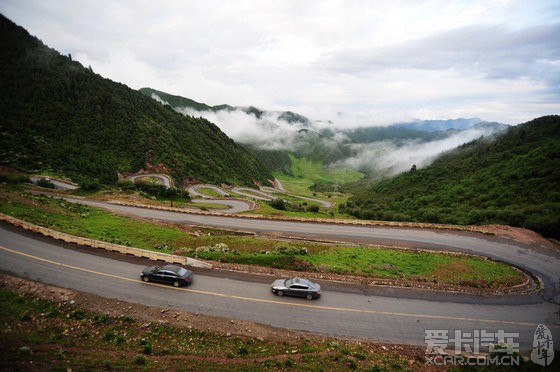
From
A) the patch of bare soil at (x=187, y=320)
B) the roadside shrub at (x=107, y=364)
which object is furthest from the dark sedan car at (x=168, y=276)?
the roadside shrub at (x=107, y=364)

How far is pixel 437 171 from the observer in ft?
369

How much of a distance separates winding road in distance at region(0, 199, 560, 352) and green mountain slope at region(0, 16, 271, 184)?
50094 mm

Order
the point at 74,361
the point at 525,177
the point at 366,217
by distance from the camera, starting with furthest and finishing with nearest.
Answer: the point at 366,217, the point at 525,177, the point at 74,361

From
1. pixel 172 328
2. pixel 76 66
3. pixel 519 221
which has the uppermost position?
pixel 76 66

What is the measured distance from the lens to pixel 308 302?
19031 mm

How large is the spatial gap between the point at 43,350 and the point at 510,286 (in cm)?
3353

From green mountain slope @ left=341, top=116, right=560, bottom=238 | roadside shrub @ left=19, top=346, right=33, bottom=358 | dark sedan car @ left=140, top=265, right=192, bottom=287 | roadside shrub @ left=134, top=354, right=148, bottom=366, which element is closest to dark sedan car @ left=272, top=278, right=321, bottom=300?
dark sedan car @ left=140, top=265, right=192, bottom=287

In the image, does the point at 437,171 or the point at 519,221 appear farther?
the point at 437,171

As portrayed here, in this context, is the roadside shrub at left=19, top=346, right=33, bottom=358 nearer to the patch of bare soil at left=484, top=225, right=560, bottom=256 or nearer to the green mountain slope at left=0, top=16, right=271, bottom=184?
the patch of bare soil at left=484, top=225, right=560, bottom=256

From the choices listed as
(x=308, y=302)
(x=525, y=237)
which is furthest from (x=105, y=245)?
(x=525, y=237)

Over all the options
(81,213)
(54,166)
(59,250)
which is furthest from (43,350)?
(54,166)

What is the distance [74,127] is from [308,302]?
106871 mm

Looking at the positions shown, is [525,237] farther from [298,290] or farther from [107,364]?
[107,364]

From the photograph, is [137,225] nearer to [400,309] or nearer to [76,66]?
[400,309]
